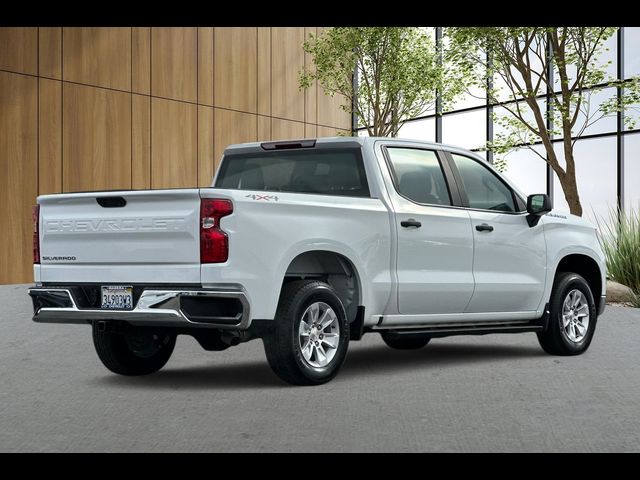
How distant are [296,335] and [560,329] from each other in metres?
3.68

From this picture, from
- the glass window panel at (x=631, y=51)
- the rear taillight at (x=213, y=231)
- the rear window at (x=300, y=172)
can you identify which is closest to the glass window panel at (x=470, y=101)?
the glass window panel at (x=631, y=51)

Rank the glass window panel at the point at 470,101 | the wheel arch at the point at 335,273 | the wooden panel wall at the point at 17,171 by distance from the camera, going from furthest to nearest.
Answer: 1. the glass window panel at the point at 470,101
2. the wooden panel wall at the point at 17,171
3. the wheel arch at the point at 335,273

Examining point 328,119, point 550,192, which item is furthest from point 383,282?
point 328,119

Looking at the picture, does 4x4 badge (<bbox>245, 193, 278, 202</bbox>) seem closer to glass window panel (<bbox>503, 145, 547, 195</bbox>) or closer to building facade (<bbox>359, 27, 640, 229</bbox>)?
building facade (<bbox>359, 27, 640, 229</bbox>)

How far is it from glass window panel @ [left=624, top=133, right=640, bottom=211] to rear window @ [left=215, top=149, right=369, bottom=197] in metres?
18.2

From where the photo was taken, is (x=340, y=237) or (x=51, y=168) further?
(x=51, y=168)

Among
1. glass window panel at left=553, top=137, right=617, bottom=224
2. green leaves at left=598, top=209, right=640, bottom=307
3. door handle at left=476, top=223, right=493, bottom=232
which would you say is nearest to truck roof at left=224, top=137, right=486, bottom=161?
door handle at left=476, top=223, right=493, bottom=232

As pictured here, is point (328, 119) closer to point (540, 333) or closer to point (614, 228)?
point (614, 228)

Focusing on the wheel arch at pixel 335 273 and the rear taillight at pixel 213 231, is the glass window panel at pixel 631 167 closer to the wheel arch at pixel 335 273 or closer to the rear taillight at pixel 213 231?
the wheel arch at pixel 335 273

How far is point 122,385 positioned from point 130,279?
44.9 inches

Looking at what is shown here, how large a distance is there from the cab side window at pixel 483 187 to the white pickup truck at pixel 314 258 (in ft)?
0.05

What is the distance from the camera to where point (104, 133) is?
26.6 meters

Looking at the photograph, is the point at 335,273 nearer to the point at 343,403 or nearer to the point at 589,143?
the point at 343,403

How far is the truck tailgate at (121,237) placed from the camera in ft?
26.2
